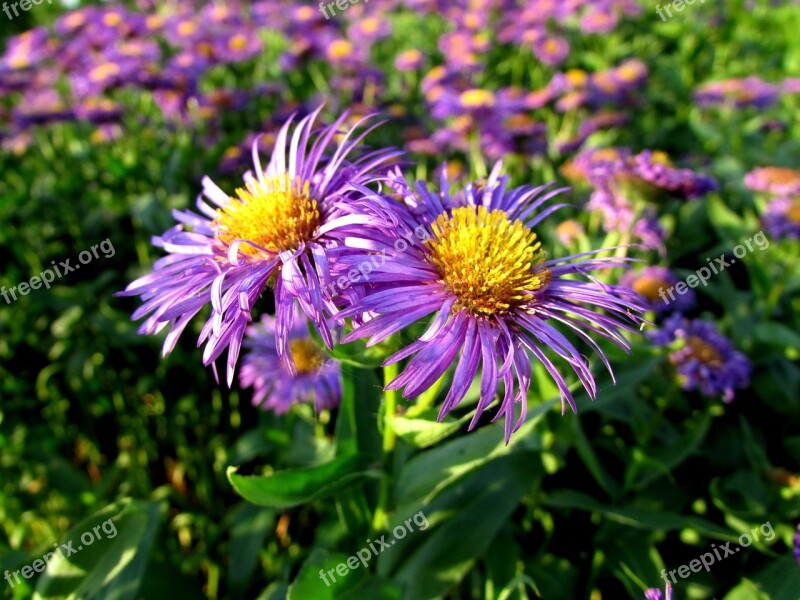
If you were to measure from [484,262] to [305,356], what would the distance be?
1.21 meters

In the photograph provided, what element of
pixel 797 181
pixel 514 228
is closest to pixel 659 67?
pixel 797 181

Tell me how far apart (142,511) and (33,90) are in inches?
176

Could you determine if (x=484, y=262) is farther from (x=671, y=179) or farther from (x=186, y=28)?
(x=186, y=28)

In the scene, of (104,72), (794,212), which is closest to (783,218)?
(794,212)

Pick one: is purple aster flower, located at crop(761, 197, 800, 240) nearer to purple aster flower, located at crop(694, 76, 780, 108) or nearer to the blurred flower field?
the blurred flower field

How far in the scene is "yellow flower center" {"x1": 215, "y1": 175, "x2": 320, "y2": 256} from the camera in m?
1.27

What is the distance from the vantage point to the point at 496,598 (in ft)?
5.33

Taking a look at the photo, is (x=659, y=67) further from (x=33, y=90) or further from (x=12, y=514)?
(x=12, y=514)

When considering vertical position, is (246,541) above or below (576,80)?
below

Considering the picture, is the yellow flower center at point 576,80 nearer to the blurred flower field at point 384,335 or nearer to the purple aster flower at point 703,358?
the blurred flower field at point 384,335

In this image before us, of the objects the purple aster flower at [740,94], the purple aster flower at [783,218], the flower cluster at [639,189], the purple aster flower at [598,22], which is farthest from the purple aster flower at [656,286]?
the purple aster flower at [598,22]

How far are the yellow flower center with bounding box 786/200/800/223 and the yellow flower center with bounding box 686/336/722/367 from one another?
3.29 feet

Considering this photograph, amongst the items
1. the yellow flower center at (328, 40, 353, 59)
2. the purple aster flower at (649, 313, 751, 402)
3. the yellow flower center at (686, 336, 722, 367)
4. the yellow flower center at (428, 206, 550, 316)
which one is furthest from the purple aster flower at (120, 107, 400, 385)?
the yellow flower center at (328, 40, 353, 59)

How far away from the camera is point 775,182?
3.02 m
